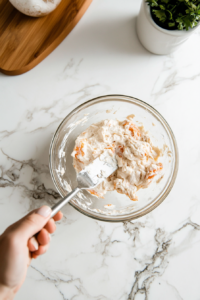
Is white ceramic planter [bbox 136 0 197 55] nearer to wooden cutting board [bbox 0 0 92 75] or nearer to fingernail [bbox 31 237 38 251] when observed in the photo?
wooden cutting board [bbox 0 0 92 75]

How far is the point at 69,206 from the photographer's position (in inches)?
54.6

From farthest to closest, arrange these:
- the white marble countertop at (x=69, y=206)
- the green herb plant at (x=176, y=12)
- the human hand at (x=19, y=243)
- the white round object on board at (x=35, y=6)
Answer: the white marble countertop at (x=69, y=206), the white round object on board at (x=35, y=6), the green herb plant at (x=176, y=12), the human hand at (x=19, y=243)

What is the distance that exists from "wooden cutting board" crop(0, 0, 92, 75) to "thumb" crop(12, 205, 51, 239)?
89 centimetres

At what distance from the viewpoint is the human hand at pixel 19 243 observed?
919 mm

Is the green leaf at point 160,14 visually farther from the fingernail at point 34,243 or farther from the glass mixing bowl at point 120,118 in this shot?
the fingernail at point 34,243

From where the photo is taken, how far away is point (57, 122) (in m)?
1.43

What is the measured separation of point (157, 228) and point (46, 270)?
0.71 meters

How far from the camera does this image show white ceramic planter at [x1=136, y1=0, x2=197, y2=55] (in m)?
1.22

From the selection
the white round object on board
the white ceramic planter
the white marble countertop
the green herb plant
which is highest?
the white round object on board

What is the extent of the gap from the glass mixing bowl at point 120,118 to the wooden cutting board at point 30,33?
459 mm

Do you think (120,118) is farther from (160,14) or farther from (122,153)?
(160,14)

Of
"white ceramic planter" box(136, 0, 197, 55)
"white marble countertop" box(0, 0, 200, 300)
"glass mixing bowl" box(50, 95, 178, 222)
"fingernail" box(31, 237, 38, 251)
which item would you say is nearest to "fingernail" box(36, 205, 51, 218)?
"fingernail" box(31, 237, 38, 251)

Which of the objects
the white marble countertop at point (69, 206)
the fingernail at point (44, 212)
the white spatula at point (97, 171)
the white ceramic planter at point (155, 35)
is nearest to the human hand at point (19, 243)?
the fingernail at point (44, 212)

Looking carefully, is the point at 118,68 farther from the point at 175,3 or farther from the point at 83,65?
the point at 175,3
